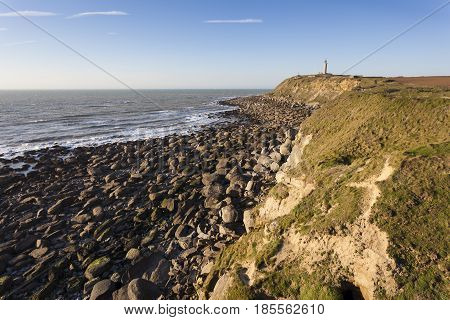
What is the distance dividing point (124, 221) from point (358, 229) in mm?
11588

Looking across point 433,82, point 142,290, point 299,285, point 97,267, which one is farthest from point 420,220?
point 433,82

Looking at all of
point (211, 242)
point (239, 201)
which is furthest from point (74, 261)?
point (239, 201)

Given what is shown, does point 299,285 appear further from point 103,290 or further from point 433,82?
point 433,82

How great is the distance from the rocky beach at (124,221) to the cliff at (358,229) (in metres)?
2.49

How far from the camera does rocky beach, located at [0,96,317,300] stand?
11195mm

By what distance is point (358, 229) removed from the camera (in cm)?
754

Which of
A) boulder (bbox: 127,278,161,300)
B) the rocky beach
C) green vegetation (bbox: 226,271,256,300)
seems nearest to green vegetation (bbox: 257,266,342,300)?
green vegetation (bbox: 226,271,256,300)

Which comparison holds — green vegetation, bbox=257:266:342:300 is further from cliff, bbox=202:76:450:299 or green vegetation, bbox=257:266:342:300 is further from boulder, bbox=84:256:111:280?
boulder, bbox=84:256:111:280

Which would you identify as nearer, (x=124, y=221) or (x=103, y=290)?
(x=103, y=290)

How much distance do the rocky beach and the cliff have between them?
249cm

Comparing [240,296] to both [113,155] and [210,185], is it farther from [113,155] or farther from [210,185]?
[113,155]

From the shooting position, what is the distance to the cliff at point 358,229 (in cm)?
653
